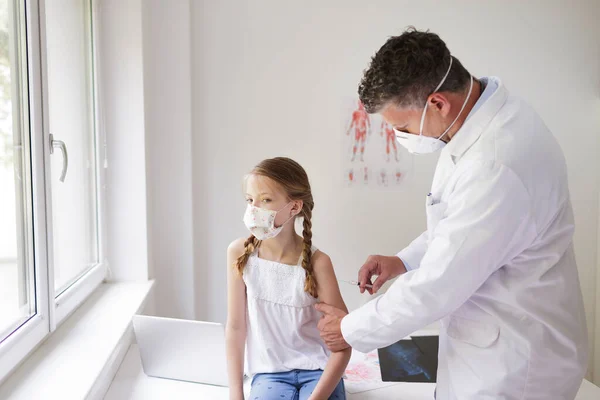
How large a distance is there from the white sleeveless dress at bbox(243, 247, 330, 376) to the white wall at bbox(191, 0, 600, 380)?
98 centimetres

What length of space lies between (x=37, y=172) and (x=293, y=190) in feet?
2.51

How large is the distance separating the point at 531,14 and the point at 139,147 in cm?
204

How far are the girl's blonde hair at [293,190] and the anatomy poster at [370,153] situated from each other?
0.95 m

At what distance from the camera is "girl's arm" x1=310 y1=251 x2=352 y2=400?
1.47 metres

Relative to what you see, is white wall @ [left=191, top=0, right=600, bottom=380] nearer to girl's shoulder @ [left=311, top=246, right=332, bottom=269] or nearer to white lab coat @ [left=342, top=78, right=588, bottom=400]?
girl's shoulder @ [left=311, top=246, right=332, bottom=269]

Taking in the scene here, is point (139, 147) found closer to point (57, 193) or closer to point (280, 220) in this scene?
point (57, 193)

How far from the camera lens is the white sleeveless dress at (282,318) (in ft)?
5.17

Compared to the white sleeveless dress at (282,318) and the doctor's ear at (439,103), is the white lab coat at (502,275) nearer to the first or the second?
the doctor's ear at (439,103)

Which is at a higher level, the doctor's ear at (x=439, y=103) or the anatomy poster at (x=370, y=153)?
the doctor's ear at (x=439, y=103)

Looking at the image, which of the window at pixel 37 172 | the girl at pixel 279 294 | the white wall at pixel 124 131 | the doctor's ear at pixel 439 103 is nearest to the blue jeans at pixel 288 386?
the girl at pixel 279 294

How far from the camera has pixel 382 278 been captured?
64.4 inches

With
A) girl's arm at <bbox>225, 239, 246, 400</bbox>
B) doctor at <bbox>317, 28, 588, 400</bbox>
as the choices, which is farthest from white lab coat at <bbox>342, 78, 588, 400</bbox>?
girl's arm at <bbox>225, 239, 246, 400</bbox>

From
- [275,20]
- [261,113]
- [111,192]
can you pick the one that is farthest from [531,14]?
[111,192]

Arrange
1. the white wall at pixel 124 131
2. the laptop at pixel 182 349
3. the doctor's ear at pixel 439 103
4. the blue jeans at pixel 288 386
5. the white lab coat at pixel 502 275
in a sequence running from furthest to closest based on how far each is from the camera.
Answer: the white wall at pixel 124 131, the laptop at pixel 182 349, the blue jeans at pixel 288 386, the doctor's ear at pixel 439 103, the white lab coat at pixel 502 275
